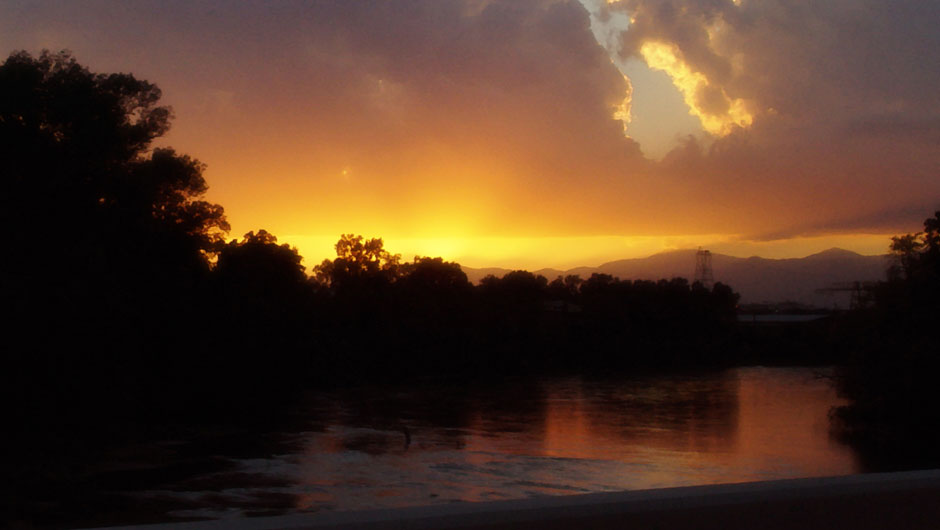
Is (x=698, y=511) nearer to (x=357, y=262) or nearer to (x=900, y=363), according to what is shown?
(x=900, y=363)

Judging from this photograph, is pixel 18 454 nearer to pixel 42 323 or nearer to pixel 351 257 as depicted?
pixel 42 323

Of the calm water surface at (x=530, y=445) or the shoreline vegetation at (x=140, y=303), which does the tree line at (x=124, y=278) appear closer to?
the shoreline vegetation at (x=140, y=303)

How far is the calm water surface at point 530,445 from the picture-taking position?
1867 centimetres

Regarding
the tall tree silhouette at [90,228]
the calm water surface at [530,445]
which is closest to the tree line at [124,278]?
the tall tree silhouette at [90,228]

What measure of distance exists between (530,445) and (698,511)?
22.8 m

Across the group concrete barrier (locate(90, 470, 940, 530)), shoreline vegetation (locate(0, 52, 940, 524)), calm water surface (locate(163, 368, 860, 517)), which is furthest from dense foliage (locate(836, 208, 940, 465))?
concrete barrier (locate(90, 470, 940, 530))

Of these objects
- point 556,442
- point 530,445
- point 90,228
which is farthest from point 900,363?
point 90,228

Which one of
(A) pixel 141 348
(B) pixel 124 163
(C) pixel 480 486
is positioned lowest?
(C) pixel 480 486

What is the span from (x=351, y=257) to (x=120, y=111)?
35.3 meters

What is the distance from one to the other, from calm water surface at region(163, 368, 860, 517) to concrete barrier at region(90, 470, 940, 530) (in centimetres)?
1399

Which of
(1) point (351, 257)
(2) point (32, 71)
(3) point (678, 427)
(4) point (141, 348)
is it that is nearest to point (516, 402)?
(3) point (678, 427)

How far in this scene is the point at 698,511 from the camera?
286 cm

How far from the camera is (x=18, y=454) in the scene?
21766 mm

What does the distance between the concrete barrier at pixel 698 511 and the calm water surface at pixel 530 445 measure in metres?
14.0
